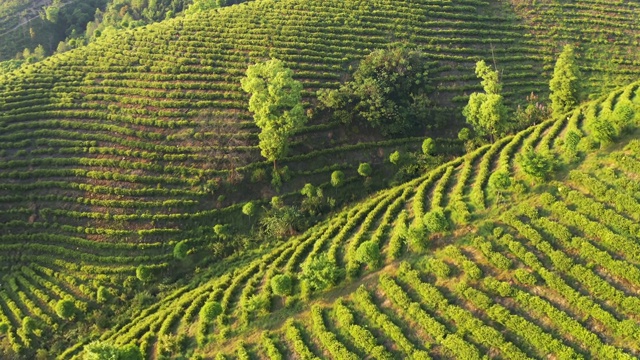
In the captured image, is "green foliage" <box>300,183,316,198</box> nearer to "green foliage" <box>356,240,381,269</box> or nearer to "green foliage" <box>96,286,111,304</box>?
"green foliage" <box>356,240,381,269</box>

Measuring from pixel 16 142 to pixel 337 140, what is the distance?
98.0ft

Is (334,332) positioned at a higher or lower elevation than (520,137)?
lower

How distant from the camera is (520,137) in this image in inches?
1390

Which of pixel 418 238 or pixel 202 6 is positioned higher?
pixel 202 6

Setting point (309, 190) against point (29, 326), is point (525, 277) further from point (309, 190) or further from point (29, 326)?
point (29, 326)

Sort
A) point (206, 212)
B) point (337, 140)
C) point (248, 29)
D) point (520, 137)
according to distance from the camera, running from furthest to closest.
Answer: point (248, 29), point (337, 140), point (206, 212), point (520, 137)

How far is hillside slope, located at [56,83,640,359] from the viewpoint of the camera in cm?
2341

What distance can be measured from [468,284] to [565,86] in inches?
868

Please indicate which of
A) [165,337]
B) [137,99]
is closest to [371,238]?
[165,337]

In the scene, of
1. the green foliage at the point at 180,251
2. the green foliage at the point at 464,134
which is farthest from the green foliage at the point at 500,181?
the green foliage at the point at 180,251

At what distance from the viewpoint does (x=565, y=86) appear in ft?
128

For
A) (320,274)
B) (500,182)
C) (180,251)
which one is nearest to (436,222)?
(500,182)

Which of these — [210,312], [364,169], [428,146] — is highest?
[428,146]

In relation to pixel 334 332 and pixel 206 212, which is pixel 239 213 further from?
pixel 334 332
